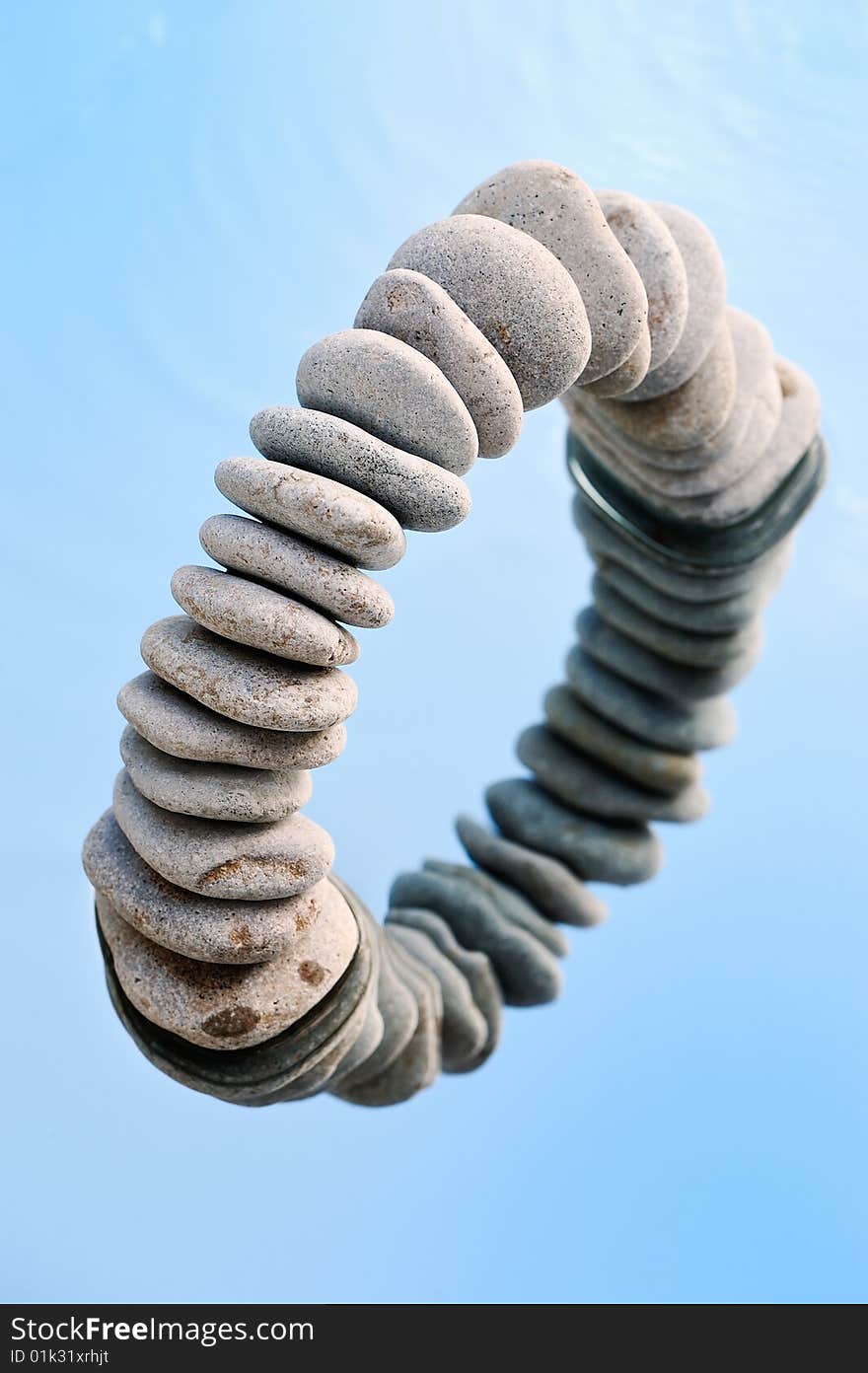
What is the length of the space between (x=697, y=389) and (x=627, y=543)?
21 centimetres

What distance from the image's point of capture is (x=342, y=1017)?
996mm

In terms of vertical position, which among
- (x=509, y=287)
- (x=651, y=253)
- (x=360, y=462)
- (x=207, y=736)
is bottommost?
(x=207, y=736)

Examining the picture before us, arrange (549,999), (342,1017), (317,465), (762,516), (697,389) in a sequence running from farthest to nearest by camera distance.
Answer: (549,999) → (762,516) → (697,389) → (342,1017) → (317,465)

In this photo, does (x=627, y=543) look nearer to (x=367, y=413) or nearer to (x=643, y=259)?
(x=643, y=259)

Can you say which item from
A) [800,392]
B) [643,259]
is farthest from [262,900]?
[800,392]

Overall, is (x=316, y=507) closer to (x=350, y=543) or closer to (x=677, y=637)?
(x=350, y=543)

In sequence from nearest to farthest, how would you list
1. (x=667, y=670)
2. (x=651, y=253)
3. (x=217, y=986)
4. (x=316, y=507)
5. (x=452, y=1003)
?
(x=316, y=507), (x=217, y=986), (x=651, y=253), (x=452, y=1003), (x=667, y=670)

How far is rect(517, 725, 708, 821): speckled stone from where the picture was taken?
1466 mm

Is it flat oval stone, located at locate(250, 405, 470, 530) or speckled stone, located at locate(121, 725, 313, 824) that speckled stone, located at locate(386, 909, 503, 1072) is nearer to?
speckled stone, located at locate(121, 725, 313, 824)

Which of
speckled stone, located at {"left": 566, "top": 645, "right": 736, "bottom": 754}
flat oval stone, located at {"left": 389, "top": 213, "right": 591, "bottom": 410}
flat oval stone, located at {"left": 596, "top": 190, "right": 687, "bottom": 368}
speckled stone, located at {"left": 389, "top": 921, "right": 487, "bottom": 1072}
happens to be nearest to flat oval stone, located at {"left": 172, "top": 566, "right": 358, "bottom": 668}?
flat oval stone, located at {"left": 389, "top": 213, "right": 591, "bottom": 410}

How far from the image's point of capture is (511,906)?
4.67 feet

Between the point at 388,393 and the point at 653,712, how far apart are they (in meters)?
0.66

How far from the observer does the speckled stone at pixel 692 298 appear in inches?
44.4

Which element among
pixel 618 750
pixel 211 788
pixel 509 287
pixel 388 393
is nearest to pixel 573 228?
pixel 509 287
